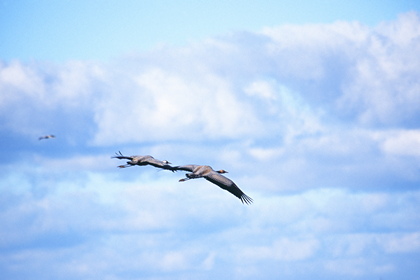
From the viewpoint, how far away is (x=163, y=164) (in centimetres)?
13238

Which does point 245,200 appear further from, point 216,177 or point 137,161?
point 137,161

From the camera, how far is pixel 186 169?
12725 centimetres

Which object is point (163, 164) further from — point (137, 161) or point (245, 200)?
point (245, 200)

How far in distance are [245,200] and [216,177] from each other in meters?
4.40

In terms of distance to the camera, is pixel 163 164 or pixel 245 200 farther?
pixel 163 164

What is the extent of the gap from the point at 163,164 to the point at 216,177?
8808 millimetres

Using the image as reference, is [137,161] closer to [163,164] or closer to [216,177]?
[163,164]

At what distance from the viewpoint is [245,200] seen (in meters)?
124

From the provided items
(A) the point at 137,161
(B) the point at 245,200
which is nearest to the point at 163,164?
(A) the point at 137,161

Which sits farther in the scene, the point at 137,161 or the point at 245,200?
the point at 137,161

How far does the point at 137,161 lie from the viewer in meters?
132

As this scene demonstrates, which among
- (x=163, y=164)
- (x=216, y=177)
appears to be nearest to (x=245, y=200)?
(x=216, y=177)

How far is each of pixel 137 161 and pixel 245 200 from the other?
49.5 ft

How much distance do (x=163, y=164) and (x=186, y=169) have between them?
5.81 meters
